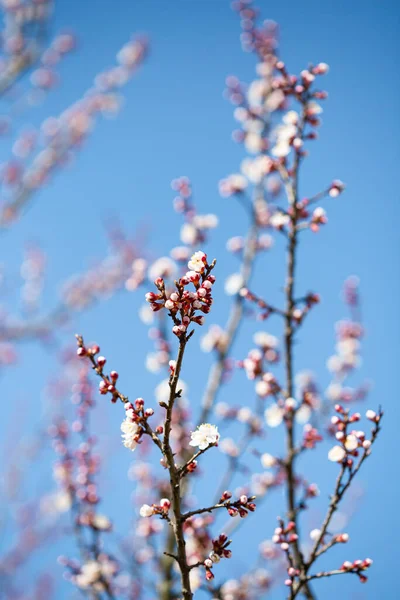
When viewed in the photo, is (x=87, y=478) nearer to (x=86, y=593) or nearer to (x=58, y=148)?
(x=86, y=593)

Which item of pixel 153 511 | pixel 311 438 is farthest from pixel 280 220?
pixel 153 511

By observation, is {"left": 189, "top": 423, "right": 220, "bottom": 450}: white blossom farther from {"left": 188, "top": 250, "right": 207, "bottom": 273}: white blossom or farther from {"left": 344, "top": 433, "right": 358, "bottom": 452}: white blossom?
{"left": 344, "top": 433, "right": 358, "bottom": 452}: white blossom

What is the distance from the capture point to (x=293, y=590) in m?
2.64

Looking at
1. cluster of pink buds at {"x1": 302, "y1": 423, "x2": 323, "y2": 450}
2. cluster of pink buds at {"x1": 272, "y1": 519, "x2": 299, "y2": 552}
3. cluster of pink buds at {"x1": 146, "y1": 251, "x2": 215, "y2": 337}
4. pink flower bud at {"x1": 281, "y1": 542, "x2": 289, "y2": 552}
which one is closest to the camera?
cluster of pink buds at {"x1": 146, "y1": 251, "x2": 215, "y2": 337}

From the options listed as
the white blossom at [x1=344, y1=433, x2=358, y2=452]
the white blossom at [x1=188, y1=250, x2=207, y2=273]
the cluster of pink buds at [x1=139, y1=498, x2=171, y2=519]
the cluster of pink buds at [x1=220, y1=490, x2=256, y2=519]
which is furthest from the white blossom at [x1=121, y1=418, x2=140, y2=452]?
the white blossom at [x1=344, y1=433, x2=358, y2=452]

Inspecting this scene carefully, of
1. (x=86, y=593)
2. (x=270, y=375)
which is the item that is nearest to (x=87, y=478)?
(x=86, y=593)

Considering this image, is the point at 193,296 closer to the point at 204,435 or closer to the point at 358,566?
the point at 204,435

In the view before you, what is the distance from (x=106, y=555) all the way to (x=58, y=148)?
7258mm

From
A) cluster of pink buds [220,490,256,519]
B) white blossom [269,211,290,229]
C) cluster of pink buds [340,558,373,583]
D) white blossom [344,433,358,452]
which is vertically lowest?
cluster of pink buds [340,558,373,583]

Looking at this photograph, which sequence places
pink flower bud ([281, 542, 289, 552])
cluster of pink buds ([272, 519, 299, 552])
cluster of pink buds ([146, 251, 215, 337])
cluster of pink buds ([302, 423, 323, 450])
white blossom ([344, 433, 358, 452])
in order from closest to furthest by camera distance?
cluster of pink buds ([146, 251, 215, 337]) < white blossom ([344, 433, 358, 452]) < pink flower bud ([281, 542, 289, 552]) < cluster of pink buds ([272, 519, 299, 552]) < cluster of pink buds ([302, 423, 323, 450])

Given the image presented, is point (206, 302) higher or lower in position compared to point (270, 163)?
lower

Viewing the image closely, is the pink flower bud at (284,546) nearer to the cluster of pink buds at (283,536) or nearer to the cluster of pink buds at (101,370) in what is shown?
the cluster of pink buds at (283,536)

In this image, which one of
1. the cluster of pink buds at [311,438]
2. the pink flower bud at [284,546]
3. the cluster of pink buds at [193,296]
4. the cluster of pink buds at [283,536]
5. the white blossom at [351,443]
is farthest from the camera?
the cluster of pink buds at [311,438]

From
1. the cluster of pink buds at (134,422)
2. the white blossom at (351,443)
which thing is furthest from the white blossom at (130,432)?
the white blossom at (351,443)
